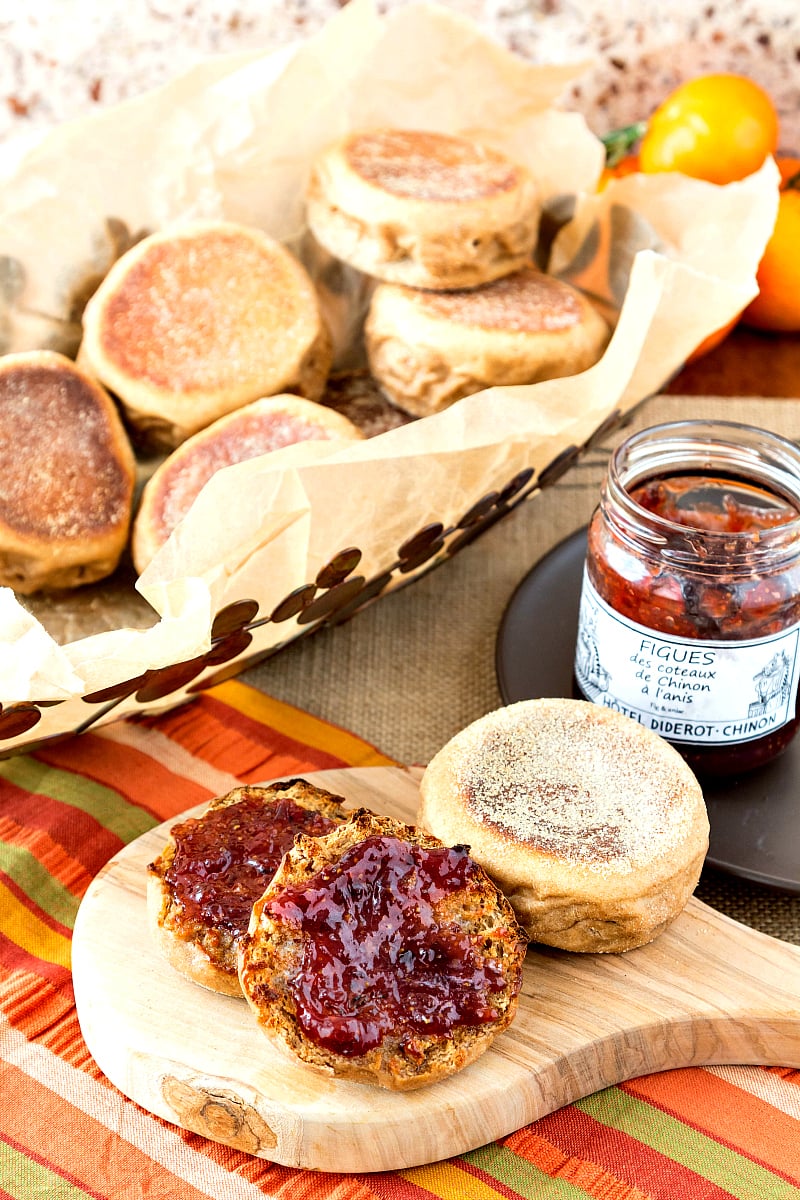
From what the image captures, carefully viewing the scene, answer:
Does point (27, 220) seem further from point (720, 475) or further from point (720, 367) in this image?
point (720, 367)

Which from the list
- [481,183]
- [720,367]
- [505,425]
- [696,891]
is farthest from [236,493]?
[720,367]

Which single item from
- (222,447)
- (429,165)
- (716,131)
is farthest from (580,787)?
(716,131)

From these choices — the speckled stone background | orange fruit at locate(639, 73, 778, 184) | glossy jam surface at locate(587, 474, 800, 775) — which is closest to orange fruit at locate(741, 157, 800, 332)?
orange fruit at locate(639, 73, 778, 184)

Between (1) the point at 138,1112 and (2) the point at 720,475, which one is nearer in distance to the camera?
(1) the point at 138,1112

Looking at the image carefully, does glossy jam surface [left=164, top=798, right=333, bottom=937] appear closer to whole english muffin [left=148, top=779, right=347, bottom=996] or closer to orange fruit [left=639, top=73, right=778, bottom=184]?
whole english muffin [left=148, top=779, right=347, bottom=996]

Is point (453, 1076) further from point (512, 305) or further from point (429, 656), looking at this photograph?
point (512, 305)

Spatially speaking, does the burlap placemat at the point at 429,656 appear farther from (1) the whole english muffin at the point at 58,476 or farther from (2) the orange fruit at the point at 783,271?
(2) the orange fruit at the point at 783,271
